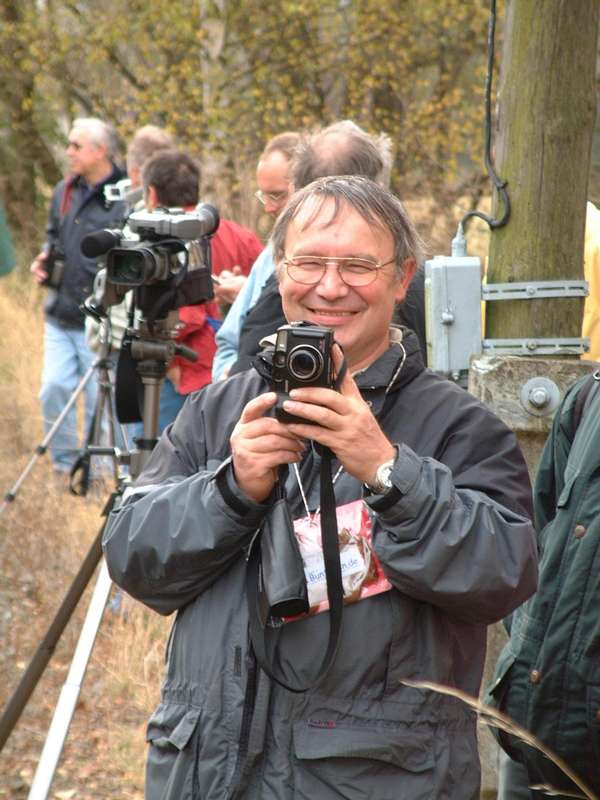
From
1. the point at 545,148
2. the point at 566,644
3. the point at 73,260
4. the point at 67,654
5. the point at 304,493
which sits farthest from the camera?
the point at 73,260

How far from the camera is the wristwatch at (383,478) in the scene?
1.99m

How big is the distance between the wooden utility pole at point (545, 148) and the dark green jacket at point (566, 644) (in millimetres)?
629

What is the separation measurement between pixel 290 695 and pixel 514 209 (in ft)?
4.99

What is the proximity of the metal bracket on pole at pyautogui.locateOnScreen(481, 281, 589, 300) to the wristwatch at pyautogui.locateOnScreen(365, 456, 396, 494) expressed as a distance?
1210mm

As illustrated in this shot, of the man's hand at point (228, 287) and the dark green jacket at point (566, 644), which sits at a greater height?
the man's hand at point (228, 287)

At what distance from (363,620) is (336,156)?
6.42 ft

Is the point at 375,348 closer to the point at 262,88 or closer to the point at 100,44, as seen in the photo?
the point at 262,88

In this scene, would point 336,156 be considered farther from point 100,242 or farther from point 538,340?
point 538,340

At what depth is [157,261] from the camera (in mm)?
3457

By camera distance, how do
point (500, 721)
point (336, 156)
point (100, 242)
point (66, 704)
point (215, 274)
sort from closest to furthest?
point (500, 721)
point (66, 704)
point (100, 242)
point (336, 156)
point (215, 274)

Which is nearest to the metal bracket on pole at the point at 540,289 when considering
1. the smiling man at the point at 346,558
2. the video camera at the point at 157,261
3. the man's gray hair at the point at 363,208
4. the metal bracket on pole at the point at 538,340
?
the metal bracket on pole at the point at 538,340

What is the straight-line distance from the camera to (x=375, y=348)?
2314 millimetres

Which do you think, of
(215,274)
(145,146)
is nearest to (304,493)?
(215,274)

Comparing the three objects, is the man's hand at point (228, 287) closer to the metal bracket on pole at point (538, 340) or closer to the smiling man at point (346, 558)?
the metal bracket on pole at point (538, 340)
